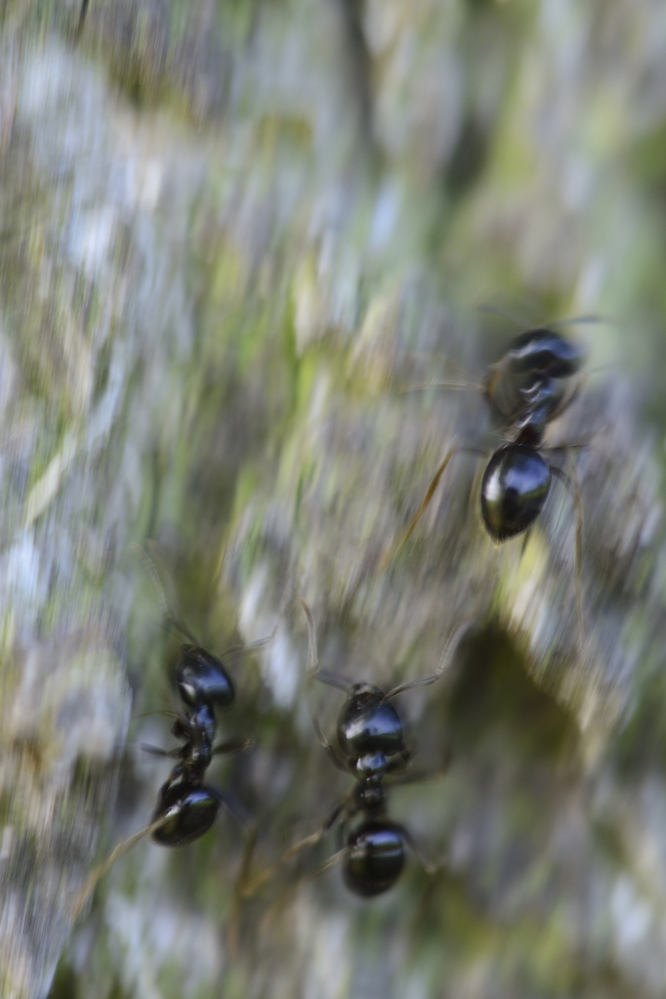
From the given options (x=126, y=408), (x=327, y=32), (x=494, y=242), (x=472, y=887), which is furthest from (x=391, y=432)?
(x=472, y=887)

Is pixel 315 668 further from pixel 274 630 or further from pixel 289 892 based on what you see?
pixel 289 892

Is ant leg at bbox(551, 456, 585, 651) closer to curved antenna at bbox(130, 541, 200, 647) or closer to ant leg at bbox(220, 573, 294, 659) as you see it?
ant leg at bbox(220, 573, 294, 659)

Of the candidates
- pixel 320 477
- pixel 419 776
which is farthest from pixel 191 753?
pixel 320 477

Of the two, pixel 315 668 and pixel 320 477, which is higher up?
pixel 320 477

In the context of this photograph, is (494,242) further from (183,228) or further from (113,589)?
(113,589)

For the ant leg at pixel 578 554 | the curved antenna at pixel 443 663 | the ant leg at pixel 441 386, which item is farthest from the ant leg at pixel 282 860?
the ant leg at pixel 441 386

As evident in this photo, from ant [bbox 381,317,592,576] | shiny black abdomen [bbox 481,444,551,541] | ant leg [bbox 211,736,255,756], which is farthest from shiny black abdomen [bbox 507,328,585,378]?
ant leg [bbox 211,736,255,756]

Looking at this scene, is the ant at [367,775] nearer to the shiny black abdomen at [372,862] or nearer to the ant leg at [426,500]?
the shiny black abdomen at [372,862]
